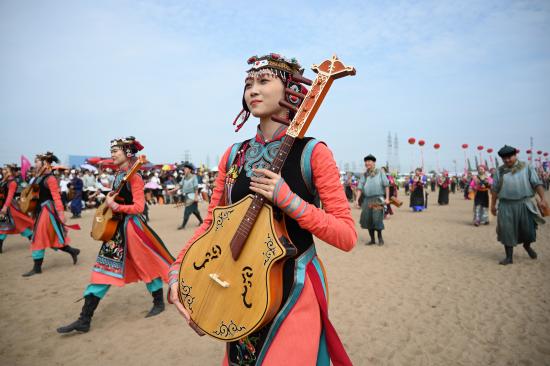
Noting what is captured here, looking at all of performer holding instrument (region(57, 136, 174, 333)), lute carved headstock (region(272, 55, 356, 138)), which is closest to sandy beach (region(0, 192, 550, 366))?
performer holding instrument (region(57, 136, 174, 333))

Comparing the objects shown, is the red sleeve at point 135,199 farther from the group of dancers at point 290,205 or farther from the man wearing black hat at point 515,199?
the man wearing black hat at point 515,199

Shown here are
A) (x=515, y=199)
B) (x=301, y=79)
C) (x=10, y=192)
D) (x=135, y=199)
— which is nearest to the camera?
(x=301, y=79)

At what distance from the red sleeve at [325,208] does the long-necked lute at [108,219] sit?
9.76ft

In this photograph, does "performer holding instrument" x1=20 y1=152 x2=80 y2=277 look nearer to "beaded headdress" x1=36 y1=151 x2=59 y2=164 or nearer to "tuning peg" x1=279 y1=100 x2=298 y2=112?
"beaded headdress" x1=36 y1=151 x2=59 y2=164

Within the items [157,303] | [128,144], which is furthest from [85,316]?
[128,144]

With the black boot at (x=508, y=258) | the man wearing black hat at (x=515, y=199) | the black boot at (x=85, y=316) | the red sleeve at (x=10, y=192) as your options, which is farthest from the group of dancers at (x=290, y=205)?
the red sleeve at (x=10, y=192)

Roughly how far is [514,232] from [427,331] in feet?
12.3

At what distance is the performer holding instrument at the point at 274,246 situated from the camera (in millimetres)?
1426

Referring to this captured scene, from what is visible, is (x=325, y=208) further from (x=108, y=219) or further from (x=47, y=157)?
(x=47, y=157)

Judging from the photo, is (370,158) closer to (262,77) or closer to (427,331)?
(427,331)

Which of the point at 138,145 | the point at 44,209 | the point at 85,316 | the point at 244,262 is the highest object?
the point at 138,145

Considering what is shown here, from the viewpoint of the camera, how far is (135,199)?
4.14 meters

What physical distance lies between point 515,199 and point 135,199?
671cm

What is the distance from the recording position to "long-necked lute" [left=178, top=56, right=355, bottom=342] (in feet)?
4.60
